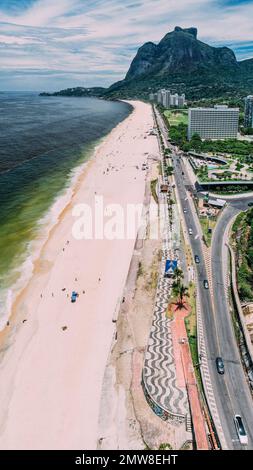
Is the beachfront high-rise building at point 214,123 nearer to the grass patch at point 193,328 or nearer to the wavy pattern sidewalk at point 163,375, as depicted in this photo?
the grass patch at point 193,328

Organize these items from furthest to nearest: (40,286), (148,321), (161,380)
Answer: (40,286) → (148,321) → (161,380)

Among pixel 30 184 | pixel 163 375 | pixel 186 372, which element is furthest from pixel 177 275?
pixel 30 184

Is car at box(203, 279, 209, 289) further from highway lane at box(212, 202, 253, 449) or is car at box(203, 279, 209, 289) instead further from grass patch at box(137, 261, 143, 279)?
grass patch at box(137, 261, 143, 279)

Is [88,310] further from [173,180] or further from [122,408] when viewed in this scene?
[173,180]

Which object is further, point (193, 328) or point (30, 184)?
point (30, 184)

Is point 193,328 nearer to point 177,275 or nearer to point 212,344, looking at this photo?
point 212,344
